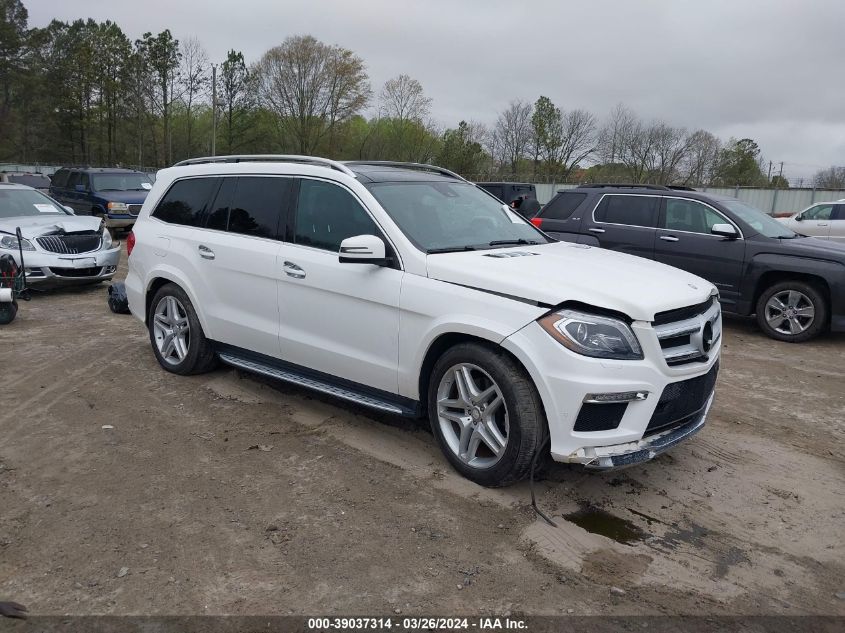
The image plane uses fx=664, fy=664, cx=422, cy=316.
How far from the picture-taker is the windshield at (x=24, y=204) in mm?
10805

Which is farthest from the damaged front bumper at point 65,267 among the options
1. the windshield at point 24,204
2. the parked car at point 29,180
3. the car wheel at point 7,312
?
the parked car at point 29,180

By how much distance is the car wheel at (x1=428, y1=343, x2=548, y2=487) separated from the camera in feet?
11.9

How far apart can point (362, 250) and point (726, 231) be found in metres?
6.13

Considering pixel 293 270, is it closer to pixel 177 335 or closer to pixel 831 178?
pixel 177 335

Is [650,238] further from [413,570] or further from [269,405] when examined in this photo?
[413,570]

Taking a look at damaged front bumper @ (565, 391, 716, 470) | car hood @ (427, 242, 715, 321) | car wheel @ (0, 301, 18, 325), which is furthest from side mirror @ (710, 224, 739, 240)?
car wheel @ (0, 301, 18, 325)

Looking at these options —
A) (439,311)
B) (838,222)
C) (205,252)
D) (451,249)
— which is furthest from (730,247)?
(838,222)

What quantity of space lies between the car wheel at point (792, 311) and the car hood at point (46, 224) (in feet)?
32.4

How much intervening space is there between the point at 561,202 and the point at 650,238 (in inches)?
65.0

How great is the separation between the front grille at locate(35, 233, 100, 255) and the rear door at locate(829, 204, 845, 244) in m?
17.1

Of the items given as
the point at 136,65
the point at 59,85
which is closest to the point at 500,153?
the point at 136,65

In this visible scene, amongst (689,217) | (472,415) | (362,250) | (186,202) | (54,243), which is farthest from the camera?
(54,243)

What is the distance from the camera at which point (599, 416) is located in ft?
11.5

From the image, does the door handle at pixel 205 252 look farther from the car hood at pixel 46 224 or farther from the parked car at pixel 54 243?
the car hood at pixel 46 224
